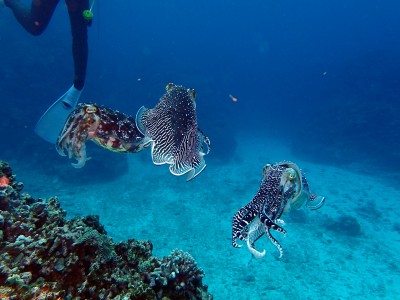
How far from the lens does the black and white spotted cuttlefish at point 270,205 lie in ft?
11.5

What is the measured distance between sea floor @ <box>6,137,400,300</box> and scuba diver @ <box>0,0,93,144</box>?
6.96 metres

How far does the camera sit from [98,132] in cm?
430

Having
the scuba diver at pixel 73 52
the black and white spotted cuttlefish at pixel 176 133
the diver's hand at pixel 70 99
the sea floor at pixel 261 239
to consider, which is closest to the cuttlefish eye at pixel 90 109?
the black and white spotted cuttlefish at pixel 176 133

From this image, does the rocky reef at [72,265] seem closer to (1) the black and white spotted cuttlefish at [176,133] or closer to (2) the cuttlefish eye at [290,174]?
(1) the black and white spotted cuttlefish at [176,133]

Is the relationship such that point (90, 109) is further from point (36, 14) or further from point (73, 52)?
point (36, 14)

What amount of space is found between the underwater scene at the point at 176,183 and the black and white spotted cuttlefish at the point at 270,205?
0.08ft

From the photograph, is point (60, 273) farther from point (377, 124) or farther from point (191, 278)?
point (377, 124)

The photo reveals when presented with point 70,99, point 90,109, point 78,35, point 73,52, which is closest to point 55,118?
point 70,99

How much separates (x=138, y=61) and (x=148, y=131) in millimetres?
57437

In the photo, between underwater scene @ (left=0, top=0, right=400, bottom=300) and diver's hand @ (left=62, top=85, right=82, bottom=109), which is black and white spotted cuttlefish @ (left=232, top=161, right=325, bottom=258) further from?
diver's hand @ (left=62, top=85, right=82, bottom=109)

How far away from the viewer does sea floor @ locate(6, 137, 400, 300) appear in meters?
11.2

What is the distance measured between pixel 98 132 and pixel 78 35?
251 inches

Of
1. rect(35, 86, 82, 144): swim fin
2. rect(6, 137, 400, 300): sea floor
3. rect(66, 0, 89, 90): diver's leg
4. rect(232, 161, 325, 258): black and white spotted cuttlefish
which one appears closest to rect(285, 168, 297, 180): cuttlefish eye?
rect(232, 161, 325, 258): black and white spotted cuttlefish

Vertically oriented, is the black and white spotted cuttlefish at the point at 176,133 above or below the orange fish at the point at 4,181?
above
